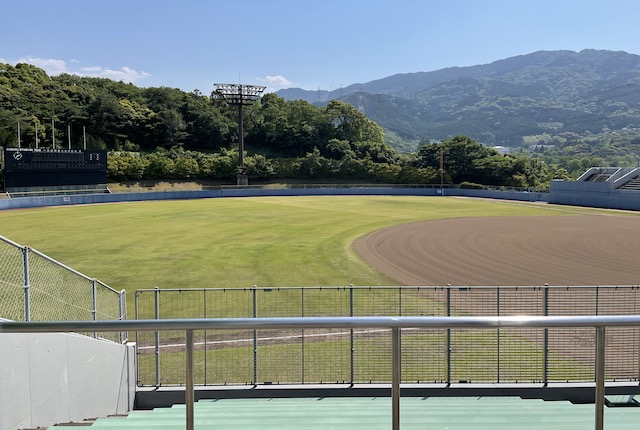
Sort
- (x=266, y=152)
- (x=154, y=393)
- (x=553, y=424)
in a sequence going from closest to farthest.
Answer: (x=553, y=424) → (x=154, y=393) → (x=266, y=152)

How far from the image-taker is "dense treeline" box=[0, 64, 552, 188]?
305 ft

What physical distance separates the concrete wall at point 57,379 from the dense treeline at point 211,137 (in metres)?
85.3

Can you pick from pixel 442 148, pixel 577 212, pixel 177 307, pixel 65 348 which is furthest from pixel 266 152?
pixel 65 348

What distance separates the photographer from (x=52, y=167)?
198 feet

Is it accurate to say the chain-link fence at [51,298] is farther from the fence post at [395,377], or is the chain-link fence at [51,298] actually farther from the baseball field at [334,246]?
the baseball field at [334,246]

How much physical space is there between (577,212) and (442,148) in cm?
4428

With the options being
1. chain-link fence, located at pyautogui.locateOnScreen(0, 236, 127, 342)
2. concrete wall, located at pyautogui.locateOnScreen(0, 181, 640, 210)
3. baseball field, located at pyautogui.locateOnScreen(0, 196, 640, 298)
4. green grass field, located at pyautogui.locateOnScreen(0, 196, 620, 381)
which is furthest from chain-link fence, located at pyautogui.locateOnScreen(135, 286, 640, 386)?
concrete wall, located at pyautogui.locateOnScreen(0, 181, 640, 210)

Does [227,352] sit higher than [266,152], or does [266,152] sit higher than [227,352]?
[266,152]

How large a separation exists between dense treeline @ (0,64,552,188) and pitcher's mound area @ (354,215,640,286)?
51917 mm

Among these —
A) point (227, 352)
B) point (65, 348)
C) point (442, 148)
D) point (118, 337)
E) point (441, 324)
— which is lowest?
point (227, 352)

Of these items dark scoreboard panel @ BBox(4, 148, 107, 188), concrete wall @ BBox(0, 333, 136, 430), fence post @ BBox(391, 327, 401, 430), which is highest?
dark scoreboard panel @ BBox(4, 148, 107, 188)

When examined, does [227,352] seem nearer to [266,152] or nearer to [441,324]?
[441,324]

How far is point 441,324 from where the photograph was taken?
294 centimetres

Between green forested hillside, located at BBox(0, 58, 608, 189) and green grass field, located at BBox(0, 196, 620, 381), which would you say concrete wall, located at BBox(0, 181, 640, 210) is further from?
green forested hillside, located at BBox(0, 58, 608, 189)
